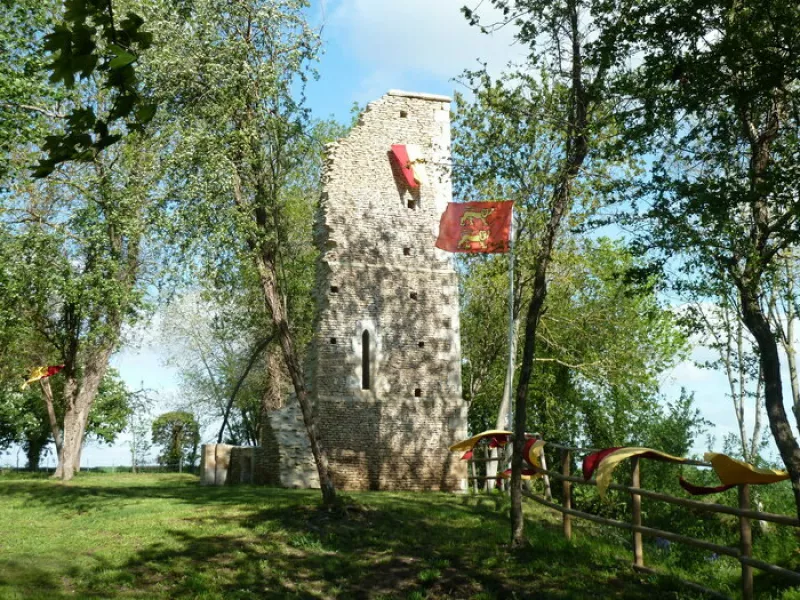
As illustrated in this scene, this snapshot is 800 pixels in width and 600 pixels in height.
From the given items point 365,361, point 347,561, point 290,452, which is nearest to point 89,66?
point 347,561

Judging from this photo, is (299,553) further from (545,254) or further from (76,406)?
(76,406)

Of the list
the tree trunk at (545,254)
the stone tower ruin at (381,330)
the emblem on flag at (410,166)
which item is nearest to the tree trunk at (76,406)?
the stone tower ruin at (381,330)

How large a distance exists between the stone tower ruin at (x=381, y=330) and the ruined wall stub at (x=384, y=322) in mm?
24

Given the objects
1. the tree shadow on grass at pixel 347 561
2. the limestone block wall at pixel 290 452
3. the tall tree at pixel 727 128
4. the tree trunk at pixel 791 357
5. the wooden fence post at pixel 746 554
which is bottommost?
the tree shadow on grass at pixel 347 561

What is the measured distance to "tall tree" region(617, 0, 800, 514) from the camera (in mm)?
9305

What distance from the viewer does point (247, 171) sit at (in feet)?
48.4

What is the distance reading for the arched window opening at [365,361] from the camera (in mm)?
19234

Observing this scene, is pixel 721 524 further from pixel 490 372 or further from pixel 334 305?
pixel 490 372

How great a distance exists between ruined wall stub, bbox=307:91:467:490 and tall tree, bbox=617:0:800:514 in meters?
8.17

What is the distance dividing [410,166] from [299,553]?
35.3ft

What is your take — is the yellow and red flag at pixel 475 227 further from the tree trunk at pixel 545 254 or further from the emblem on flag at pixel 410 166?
the tree trunk at pixel 545 254

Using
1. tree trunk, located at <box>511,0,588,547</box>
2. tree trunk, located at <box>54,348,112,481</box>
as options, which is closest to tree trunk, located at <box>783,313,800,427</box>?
tree trunk, located at <box>511,0,588,547</box>

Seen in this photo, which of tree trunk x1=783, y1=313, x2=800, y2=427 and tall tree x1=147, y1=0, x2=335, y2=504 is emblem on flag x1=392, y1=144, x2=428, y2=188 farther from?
tree trunk x1=783, y1=313, x2=800, y2=427

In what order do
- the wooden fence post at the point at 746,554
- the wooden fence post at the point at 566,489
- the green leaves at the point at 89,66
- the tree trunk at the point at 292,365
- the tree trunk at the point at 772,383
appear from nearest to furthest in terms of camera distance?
the green leaves at the point at 89,66 < the wooden fence post at the point at 746,554 < the tree trunk at the point at 772,383 < the wooden fence post at the point at 566,489 < the tree trunk at the point at 292,365
